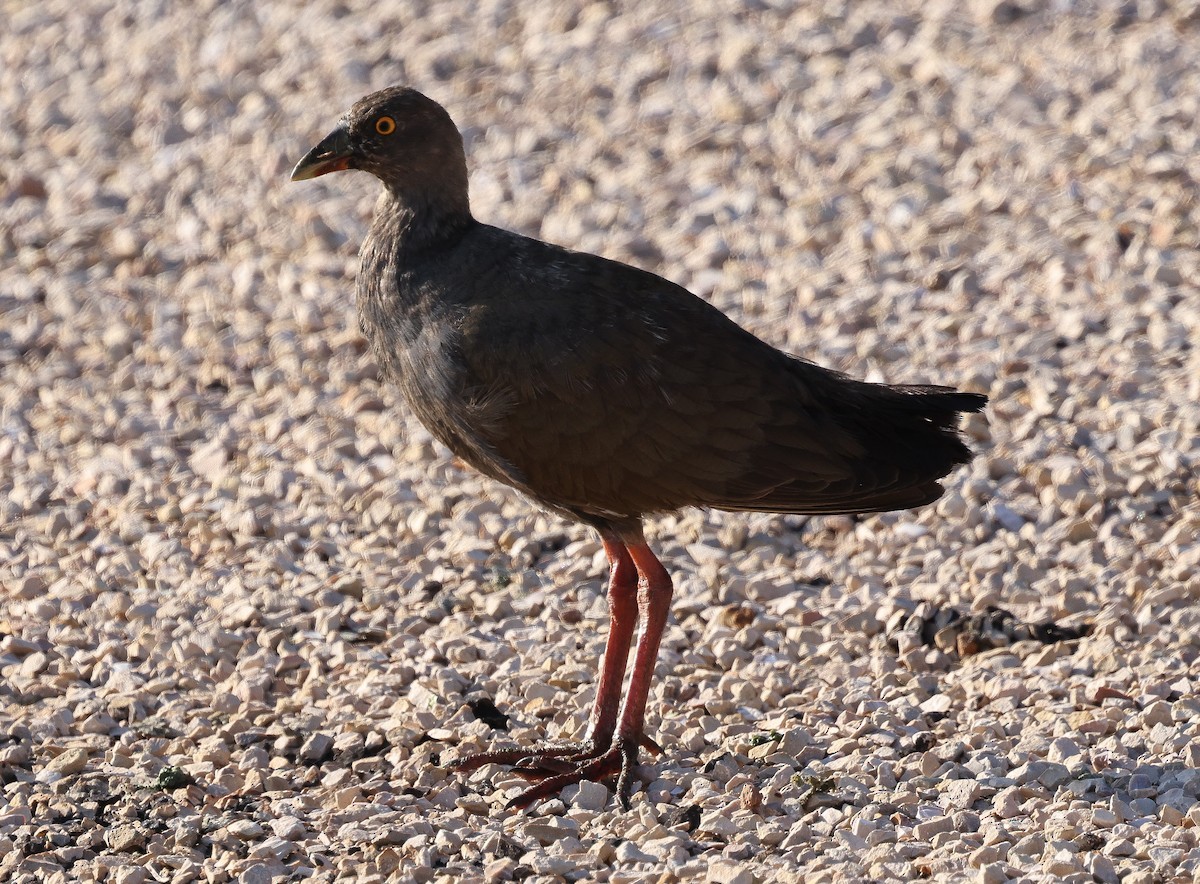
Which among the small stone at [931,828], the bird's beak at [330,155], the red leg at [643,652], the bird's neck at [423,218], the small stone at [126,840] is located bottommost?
the small stone at [126,840]

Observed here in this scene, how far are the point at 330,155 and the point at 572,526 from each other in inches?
88.5

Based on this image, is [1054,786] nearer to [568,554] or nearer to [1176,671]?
[1176,671]

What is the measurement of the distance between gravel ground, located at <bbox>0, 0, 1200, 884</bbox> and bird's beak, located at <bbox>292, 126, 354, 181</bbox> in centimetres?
197

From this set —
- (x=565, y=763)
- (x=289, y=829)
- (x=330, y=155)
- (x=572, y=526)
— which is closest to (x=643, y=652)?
(x=565, y=763)

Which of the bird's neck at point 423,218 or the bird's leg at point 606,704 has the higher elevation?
the bird's neck at point 423,218

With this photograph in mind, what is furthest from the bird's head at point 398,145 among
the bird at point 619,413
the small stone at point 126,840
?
the small stone at point 126,840

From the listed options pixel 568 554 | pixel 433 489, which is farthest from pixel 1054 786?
pixel 433 489

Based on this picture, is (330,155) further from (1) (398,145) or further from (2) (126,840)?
(2) (126,840)

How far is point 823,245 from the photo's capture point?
9953 millimetres

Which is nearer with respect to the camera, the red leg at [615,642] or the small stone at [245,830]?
the small stone at [245,830]

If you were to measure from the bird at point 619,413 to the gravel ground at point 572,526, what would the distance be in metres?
0.46

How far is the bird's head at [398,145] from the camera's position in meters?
6.84

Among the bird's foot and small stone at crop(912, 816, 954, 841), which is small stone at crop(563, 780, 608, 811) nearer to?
the bird's foot

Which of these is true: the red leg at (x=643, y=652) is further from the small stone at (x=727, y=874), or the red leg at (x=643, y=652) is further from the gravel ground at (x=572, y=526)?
the small stone at (x=727, y=874)
